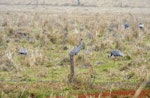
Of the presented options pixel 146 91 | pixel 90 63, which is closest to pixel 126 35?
pixel 90 63

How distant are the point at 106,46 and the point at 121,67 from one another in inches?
185

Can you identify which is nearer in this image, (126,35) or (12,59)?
(12,59)

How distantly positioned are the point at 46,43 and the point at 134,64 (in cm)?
631

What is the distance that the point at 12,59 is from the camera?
14.4 meters

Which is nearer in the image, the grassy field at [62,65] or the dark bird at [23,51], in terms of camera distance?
the grassy field at [62,65]

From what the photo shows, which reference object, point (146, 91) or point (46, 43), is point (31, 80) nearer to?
point (146, 91)

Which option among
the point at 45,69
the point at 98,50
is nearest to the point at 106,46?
the point at 98,50

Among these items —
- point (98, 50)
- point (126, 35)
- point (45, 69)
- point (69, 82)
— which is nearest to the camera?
point (69, 82)

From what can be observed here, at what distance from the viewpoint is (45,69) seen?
13969mm

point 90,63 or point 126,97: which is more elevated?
point 126,97

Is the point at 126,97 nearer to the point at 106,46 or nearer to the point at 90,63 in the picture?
the point at 90,63

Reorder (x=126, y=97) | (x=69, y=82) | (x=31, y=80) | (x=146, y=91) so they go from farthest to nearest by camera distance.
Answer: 1. (x=31, y=80)
2. (x=69, y=82)
3. (x=146, y=91)
4. (x=126, y=97)

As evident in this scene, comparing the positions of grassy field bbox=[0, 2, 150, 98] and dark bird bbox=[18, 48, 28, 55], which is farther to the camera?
dark bird bbox=[18, 48, 28, 55]

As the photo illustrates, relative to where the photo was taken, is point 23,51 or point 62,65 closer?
point 62,65
